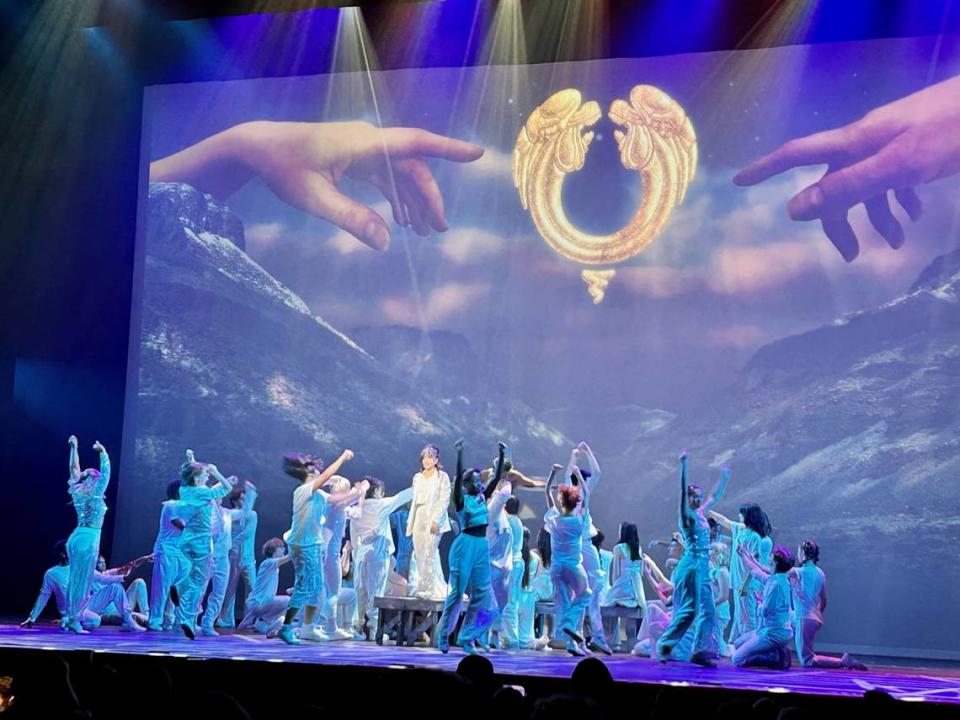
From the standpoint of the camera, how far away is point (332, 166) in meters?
13.6

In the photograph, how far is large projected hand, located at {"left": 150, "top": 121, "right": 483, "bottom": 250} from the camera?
13328 millimetres

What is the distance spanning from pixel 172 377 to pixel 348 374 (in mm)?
2032

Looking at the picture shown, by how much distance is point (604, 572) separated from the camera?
1080 centimetres

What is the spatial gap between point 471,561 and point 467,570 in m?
0.08

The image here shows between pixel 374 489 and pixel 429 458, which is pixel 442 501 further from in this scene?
pixel 374 489

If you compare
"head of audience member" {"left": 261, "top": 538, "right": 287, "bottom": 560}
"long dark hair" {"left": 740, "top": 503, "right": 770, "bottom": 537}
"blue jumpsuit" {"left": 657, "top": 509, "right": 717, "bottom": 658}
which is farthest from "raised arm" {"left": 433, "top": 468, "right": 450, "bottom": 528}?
"long dark hair" {"left": 740, "top": 503, "right": 770, "bottom": 537}

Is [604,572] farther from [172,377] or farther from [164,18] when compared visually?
[164,18]

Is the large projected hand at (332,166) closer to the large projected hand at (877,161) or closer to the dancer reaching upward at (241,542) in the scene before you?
the dancer reaching upward at (241,542)

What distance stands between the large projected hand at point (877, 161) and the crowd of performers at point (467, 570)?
3.53 meters

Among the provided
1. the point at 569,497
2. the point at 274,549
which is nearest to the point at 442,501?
the point at 569,497

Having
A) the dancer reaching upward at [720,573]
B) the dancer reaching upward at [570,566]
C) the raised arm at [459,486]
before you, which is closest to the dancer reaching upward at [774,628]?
the dancer reaching upward at [570,566]

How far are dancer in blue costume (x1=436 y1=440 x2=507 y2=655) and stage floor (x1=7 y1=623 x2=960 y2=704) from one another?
0.86ft

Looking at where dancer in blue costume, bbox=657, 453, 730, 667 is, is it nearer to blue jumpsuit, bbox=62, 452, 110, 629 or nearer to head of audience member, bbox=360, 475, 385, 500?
head of audience member, bbox=360, 475, 385, 500

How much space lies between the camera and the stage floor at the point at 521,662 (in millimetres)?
7355
